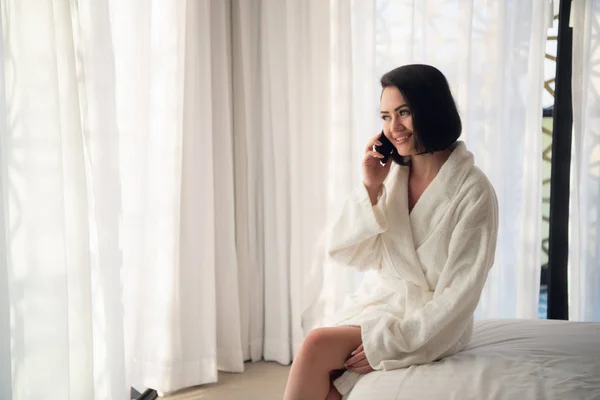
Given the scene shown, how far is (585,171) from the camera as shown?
256cm

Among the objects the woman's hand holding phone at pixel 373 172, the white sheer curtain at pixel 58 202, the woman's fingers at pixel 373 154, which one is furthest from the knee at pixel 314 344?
the white sheer curtain at pixel 58 202

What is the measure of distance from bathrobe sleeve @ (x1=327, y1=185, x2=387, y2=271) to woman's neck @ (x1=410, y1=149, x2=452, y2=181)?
123 millimetres

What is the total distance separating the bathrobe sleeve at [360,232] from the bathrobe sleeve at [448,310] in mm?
236

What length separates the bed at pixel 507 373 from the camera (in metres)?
1.26

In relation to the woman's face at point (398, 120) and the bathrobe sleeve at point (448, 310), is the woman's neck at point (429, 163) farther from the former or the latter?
the bathrobe sleeve at point (448, 310)

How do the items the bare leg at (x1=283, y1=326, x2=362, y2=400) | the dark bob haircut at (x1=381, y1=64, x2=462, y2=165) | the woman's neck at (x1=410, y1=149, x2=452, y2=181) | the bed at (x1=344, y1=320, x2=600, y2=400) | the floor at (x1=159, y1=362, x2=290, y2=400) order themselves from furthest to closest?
the floor at (x1=159, y1=362, x2=290, y2=400), the woman's neck at (x1=410, y1=149, x2=452, y2=181), the dark bob haircut at (x1=381, y1=64, x2=462, y2=165), the bare leg at (x1=283, y1=326, x2=362, y2=400), the bed at (x1=344, y1=320, x2=600, y2=400)

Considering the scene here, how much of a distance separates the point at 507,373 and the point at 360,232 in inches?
21.3

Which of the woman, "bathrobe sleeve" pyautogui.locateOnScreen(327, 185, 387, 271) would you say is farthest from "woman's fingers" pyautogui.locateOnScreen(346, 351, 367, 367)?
"bathrobe sleeve" pyautogui.locateOnScreen(327, 185, 387, 271)

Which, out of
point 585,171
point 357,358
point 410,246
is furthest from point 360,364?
point 585,171

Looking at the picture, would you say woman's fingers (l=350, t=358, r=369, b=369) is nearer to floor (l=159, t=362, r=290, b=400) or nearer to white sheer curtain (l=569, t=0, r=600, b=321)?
floor (l=159, t=362, r=290, b=400)

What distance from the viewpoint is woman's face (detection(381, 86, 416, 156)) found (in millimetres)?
1604

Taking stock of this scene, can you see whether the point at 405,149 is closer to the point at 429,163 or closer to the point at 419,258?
the point at 429,163

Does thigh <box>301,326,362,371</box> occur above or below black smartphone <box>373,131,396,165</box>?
below

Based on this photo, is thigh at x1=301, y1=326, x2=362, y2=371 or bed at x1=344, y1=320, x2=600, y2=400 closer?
bed at x1=344, y1=320, x2=600, y2=400
